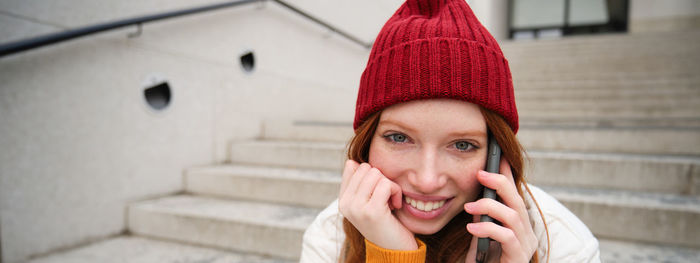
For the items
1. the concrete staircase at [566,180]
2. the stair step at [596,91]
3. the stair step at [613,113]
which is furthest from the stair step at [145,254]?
the stair step at [596,91]

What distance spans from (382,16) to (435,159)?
4.82 metres

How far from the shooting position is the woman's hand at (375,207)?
778 millimetres

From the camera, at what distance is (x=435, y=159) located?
0.78 meters

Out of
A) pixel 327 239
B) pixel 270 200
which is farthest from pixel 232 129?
pixel 327 239

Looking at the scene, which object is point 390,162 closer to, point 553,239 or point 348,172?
point 348,172

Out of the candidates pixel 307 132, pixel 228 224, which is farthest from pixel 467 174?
pixel 307 132

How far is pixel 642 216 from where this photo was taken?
1.67 meters

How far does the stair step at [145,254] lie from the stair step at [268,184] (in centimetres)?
47

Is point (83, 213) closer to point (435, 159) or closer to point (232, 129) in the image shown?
point (232, 129)

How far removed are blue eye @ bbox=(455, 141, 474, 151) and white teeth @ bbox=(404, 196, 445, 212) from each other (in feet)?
0.42

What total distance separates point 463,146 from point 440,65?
191 mm

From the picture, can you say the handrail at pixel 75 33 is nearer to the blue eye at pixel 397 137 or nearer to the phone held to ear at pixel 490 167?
the blue eye at pixel 397 137

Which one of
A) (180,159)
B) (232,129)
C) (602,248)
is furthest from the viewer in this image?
(232,129)

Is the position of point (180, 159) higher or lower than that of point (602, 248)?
higher
